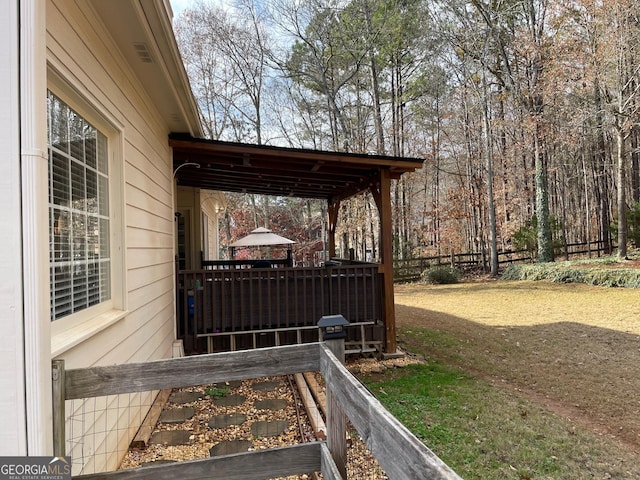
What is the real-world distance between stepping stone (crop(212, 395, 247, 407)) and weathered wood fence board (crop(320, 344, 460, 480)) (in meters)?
2.66

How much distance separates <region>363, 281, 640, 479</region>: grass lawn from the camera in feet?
9.90

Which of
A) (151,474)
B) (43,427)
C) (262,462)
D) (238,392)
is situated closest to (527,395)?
(238,392)

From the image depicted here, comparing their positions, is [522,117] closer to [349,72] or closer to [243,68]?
[349,72]

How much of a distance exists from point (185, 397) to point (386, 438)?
11.7 feet

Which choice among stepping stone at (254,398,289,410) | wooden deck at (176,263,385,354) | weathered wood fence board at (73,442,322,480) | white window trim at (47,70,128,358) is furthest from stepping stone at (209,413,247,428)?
weathered wood fence board at (73,442,322,480)

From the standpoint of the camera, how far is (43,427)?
135cm

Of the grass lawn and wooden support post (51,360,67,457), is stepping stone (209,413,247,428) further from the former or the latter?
wooden support post (51,360,67,457)

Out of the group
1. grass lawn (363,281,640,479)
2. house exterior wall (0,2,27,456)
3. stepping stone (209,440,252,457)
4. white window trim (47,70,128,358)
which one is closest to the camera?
house exterior wall (0,2,27,456)

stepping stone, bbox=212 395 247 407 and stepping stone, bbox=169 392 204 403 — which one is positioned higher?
stepping stone, bbox=169 392 204 403

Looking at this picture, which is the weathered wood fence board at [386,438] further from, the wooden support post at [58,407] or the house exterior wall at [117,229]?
the house exterior wall at [117,229]

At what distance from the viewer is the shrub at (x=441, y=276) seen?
15047mm

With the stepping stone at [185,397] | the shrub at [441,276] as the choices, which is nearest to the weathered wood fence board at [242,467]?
A: the stepping stone at [185,397]

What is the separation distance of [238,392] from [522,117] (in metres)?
17.1

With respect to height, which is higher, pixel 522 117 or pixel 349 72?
pixel 349 72
